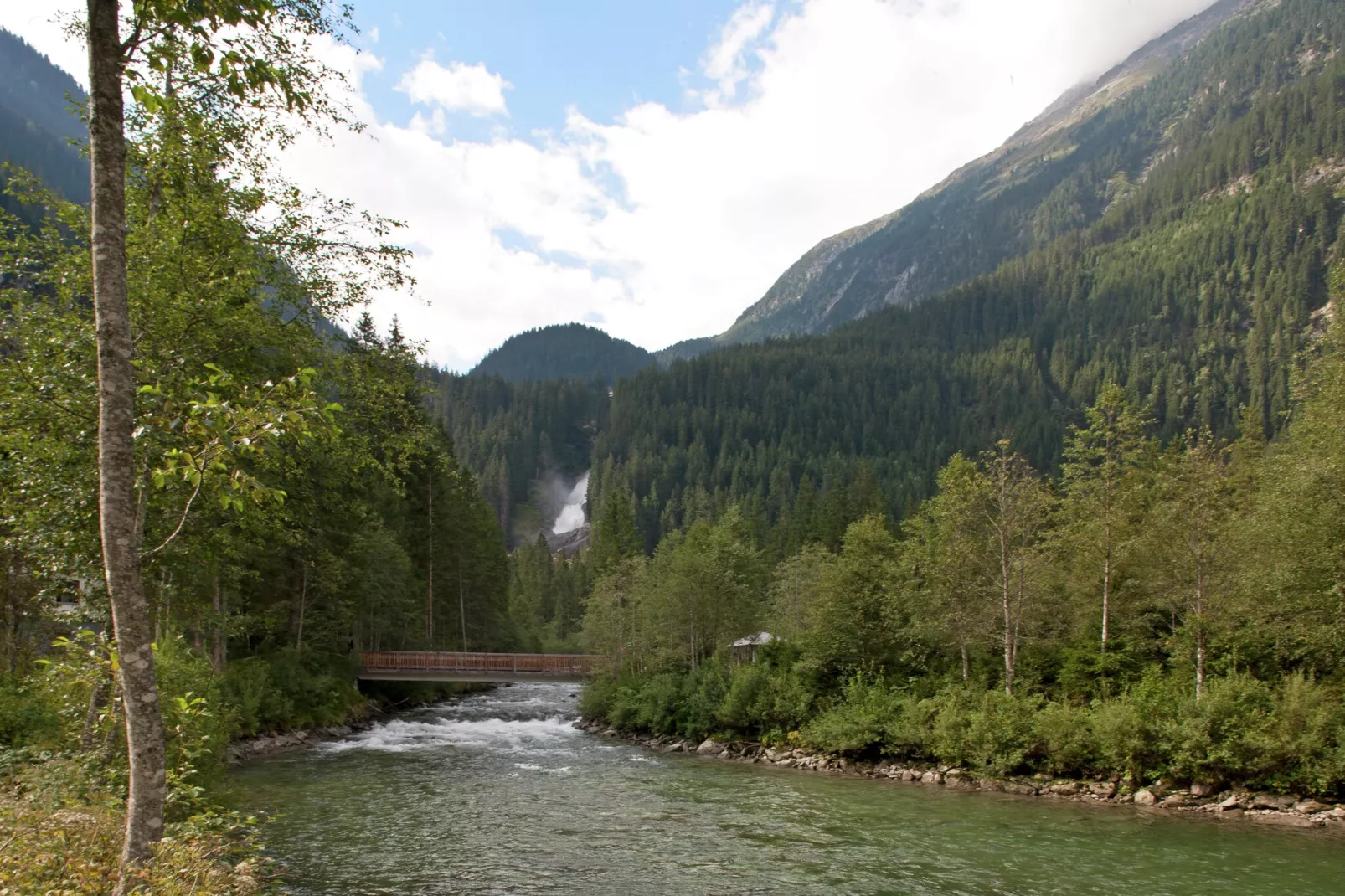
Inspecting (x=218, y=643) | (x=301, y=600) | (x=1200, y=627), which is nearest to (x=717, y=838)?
(x=1200, y=627)

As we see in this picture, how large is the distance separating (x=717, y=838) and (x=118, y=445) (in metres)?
16.9

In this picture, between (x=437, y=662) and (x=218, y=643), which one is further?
(x=437, y=662)

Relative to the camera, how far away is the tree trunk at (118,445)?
6.66 meters

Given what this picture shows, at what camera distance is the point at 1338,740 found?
21.6 meters

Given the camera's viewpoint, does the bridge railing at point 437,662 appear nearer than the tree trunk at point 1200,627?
No

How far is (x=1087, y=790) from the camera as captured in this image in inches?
984

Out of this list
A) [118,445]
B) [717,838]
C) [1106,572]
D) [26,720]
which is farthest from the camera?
[1106,572]

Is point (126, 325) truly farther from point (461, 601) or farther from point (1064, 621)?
point (461, 601)

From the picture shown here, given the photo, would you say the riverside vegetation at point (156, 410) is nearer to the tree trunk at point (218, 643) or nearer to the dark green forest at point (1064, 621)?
the tree trunk at point (218, 643)

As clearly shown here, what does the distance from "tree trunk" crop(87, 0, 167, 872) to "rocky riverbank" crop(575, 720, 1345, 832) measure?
25.1m

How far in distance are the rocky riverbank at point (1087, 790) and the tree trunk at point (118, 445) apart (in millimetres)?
25113

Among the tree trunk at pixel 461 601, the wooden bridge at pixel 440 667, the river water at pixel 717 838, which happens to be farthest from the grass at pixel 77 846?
the tree trunk at pixel 461 601

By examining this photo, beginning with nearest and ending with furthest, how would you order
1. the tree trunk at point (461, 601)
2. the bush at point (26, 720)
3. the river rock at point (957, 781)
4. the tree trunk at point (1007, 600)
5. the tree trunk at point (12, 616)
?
the bush at point (26, 720) → the tree trunk at point (12, 616) → the river rock at point (957, 781) → the tree trunk at point (1007, 600) → the tree trunk at point (461, 601)

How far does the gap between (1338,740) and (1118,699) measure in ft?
20.1
